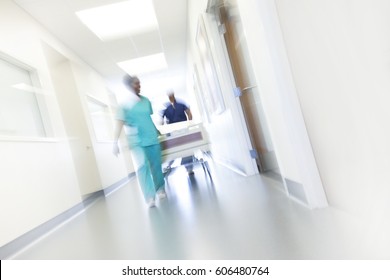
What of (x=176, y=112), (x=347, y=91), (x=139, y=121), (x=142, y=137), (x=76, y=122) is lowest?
(x=347, y=91)

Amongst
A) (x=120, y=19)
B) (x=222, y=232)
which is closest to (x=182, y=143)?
(x=222, y=232)

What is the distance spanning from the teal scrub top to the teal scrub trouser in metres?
0.10

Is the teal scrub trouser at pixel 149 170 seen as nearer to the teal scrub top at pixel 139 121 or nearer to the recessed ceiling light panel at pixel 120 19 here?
the teal scrub top at pixel 139 121

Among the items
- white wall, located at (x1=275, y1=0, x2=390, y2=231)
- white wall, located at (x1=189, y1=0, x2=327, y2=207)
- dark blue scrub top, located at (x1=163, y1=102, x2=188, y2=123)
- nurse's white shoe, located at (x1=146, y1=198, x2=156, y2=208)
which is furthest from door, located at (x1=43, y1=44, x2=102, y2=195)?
white wall, located at (x1=275, y1=0, x2=390, y2=231)

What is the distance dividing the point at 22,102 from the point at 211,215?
11.3ft

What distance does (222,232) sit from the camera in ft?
7.18

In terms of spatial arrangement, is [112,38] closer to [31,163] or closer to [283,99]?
[31,163]

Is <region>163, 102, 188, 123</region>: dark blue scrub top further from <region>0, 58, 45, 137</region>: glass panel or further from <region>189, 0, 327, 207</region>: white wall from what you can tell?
<region>189, 0, 327, 207</region>: white wall

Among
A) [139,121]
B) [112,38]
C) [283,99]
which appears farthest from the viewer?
[112,38]

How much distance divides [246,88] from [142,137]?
1.46 metres

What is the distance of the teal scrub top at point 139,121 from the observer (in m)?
4.05

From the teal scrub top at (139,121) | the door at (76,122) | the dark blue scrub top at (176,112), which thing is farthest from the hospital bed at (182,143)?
the door at (76,122)

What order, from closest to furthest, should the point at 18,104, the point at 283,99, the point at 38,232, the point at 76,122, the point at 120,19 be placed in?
1. the point at 283,99
2. the point at 38,232
3. the point at 18,104
4. the point at 120,19
5. the point at 76,122

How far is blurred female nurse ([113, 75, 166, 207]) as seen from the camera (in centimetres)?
400
